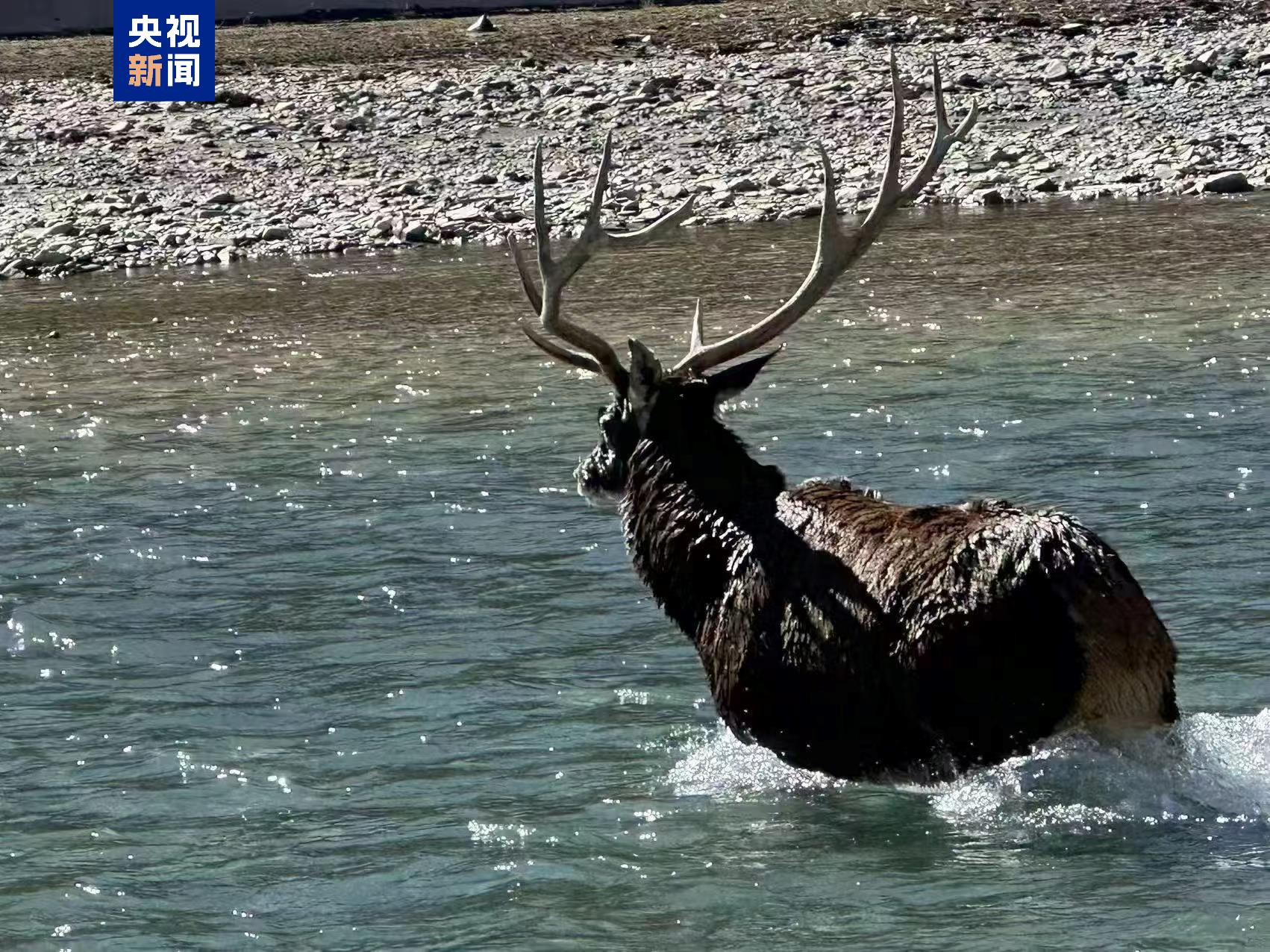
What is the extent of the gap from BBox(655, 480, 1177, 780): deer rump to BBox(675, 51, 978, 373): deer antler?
611mm

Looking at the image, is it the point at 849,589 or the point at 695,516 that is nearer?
the point at 849,589

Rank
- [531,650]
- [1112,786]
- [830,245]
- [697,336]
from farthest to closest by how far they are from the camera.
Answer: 1. [531,650]
2. [697,336]
3. [830,245]
4. [1112,786]

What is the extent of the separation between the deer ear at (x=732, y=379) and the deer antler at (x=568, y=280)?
38cm

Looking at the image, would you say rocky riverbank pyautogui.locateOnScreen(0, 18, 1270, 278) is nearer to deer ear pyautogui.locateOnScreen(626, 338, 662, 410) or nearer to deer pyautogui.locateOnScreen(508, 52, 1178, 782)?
deer pyautogui.locateOnScreen(508, 52, 1178, 782)

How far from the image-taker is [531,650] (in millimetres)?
8719

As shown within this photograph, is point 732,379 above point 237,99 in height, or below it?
below

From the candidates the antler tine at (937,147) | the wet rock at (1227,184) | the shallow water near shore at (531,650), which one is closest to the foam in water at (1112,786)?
the shallow water near shore at (531,650)

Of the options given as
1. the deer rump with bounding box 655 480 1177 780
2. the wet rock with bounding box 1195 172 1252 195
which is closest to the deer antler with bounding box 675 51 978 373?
the deer rump with bounding box 655 480 1177 780

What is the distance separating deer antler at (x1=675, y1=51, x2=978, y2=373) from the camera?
736 cm

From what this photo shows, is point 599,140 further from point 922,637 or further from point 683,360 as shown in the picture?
point 922,637

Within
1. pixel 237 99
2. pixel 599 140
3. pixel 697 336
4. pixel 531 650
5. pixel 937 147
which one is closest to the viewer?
pixel 937 147

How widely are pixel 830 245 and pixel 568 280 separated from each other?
3.28 ft

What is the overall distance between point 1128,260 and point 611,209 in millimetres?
7362

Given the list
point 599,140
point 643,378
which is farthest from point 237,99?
point 643,378
